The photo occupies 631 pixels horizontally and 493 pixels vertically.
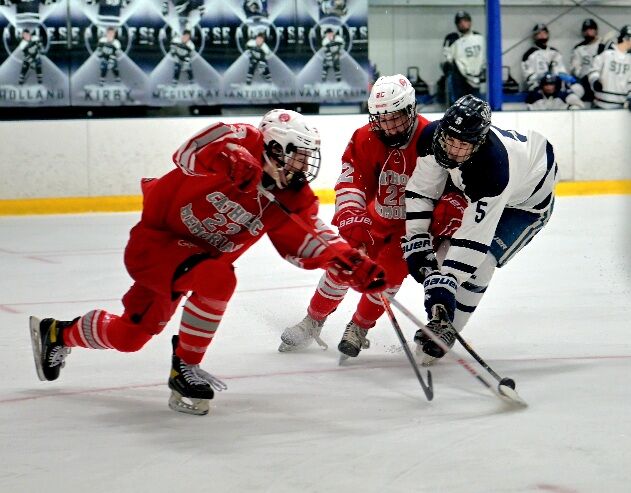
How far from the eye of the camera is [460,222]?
11.3 ft

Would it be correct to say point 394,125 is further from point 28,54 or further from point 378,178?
point 28,54

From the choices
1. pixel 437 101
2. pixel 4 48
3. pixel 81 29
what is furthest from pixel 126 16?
pixel 437 101

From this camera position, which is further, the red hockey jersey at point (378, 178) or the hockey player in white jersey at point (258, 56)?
the hockey player in white jersey at point (258, 56)

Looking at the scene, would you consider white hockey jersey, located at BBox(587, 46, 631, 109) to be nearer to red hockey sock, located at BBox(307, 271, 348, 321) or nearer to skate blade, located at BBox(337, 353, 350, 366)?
red hockey sock, located at BBox(307, 271, 348, 321)

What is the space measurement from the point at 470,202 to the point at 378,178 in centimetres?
52

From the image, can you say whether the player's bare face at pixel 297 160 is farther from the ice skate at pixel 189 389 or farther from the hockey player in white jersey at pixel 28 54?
the hockey player in white jersey at pixel 28 54

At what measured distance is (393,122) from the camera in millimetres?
3463

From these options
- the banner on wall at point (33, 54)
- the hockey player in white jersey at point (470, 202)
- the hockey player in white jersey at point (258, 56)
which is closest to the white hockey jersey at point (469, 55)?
the hockey player in white jersey at point (258, 56)

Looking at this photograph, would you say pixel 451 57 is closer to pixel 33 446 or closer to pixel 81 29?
pixel 81 29

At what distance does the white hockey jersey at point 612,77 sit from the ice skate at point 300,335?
6.95 m

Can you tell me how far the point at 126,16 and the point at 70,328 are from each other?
5.96m

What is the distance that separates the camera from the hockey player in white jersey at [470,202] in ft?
10.1

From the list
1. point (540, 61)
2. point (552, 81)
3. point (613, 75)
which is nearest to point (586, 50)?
point (540, 61)

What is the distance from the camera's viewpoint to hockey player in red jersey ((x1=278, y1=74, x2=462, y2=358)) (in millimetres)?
3465
